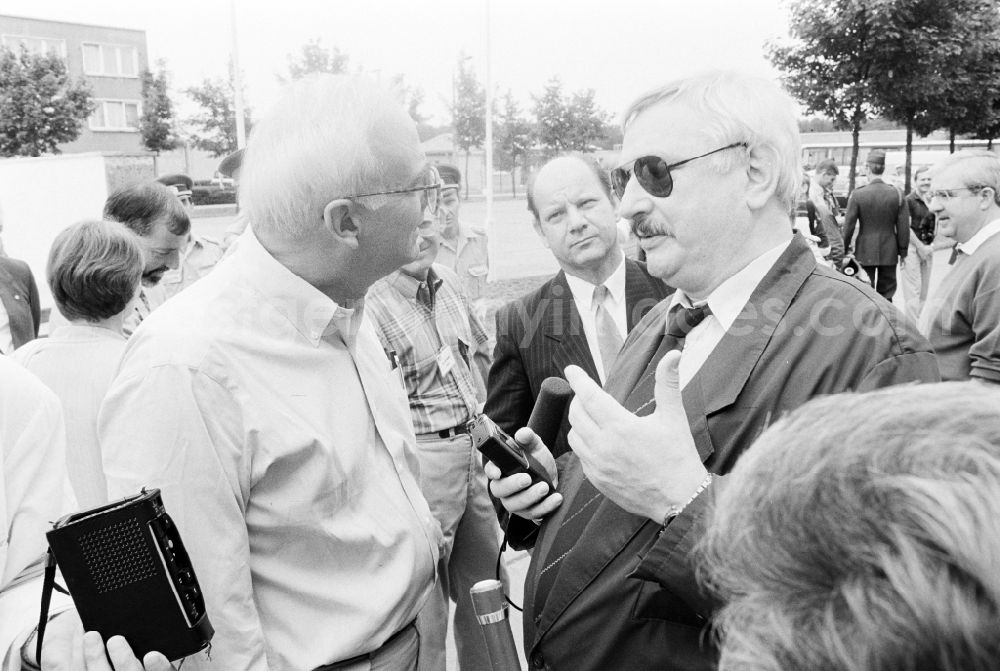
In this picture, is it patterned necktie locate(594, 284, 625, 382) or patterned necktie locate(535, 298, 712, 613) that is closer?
patterned necktie locate(535, 298, 712, 613)

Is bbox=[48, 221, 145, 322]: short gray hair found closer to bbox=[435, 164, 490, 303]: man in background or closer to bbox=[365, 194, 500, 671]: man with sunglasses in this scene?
bbox=[365, 194, 500, 671]: man with sunglasses

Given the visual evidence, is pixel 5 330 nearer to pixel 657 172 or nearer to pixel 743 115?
pixel 657 172

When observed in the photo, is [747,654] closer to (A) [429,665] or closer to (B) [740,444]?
(B) [740,444]

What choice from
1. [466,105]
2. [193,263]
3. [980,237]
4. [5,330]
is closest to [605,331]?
[980,237]

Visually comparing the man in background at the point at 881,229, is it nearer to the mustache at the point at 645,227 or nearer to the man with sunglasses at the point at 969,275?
the man with sunglasses at the point at 969,275

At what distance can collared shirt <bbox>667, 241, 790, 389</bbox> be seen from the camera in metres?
1.77

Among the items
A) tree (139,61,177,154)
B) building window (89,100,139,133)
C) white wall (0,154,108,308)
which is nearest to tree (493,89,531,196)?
white wall (0,154,108,308)

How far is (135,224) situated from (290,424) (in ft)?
10.0

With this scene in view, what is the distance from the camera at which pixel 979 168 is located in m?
4.43

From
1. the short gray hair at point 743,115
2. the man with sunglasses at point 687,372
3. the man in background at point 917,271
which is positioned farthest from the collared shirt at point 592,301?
the man in background at point 917,271

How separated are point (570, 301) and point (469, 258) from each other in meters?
2.63

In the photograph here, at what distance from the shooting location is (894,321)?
158 centimetres

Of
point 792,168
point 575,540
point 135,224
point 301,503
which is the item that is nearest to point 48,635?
point 301,503

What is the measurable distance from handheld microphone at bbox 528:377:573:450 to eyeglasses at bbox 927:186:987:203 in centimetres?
343
